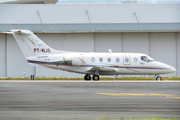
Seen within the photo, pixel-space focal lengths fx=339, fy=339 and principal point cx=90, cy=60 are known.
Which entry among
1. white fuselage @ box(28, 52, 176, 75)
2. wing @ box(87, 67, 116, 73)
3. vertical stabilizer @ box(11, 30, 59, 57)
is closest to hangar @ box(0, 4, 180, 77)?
vertical stabilizer @ box(11, 30, 59, 57)

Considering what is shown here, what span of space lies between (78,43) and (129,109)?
28234 mm

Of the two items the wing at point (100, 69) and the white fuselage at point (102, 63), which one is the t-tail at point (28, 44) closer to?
the white fuselage at point (102, 63)

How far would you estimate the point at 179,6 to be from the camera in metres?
43.2

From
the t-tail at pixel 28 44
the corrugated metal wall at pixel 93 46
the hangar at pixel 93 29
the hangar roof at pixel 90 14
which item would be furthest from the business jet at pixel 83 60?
the hangar roof at pixel 90 14

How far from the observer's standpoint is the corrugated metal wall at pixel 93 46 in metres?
40.1

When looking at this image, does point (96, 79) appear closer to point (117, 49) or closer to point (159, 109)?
point (117, 49)

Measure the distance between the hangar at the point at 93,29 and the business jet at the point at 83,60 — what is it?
6012mm

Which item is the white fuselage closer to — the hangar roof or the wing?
the wing

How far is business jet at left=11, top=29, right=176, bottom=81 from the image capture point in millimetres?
32781

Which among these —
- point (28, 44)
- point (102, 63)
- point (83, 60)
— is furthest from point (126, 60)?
point (28, 44)

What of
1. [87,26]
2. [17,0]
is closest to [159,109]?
[87,26]

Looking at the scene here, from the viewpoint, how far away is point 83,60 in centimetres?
3303

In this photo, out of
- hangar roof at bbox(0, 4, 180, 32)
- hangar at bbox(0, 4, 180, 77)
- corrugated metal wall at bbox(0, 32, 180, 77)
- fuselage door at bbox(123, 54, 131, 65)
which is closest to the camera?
fuselage door at bbox(123, 54, 131, 65)

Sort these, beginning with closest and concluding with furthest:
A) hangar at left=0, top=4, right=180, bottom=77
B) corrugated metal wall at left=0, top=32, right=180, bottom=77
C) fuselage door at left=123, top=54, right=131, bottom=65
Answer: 1. fuselage door at left=123, top=54, right=131, bottom=65
2. hangar at left=0, top=4, right=180, bottom=77
3. corrugated metal wall at left=0, top=32, right=180, bottom=77
